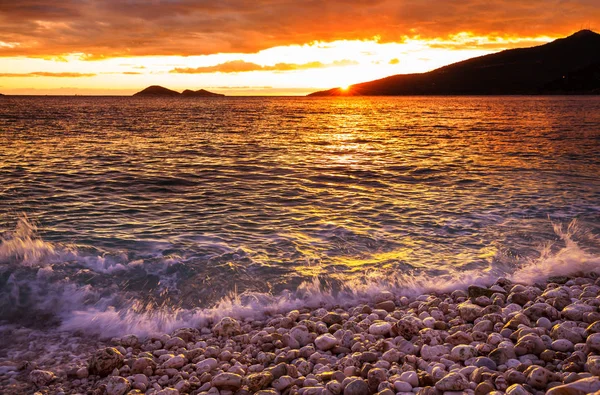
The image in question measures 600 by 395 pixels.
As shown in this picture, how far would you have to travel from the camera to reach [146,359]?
5.89 m

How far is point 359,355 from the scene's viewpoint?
594 centimetres

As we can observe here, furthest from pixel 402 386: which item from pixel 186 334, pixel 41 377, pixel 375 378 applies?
pixel 41 377

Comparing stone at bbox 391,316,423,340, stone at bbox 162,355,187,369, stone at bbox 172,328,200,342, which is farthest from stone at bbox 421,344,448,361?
stone at bbox 172,328,200,342

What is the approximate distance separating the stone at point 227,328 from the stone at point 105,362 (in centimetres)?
150

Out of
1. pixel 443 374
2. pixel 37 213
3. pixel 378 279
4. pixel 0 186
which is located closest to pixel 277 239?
pixel 378 279

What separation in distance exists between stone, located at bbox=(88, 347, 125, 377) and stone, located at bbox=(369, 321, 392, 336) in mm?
3668

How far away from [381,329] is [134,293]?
497cm

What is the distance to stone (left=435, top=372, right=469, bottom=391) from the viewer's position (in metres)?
4.95

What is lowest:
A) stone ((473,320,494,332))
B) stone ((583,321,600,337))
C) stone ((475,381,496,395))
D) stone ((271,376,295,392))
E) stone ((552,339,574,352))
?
stone ((271,376,295,392))

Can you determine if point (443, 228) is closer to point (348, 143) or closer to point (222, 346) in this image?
point (222, 346)

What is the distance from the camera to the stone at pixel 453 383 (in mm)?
4953

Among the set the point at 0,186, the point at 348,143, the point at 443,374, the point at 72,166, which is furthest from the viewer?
the point at 348,143

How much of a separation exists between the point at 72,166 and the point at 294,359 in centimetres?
2133

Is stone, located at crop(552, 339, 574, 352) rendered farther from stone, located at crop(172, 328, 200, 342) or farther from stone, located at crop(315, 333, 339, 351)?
stone, located at crop(172, 328, 200, 342)
